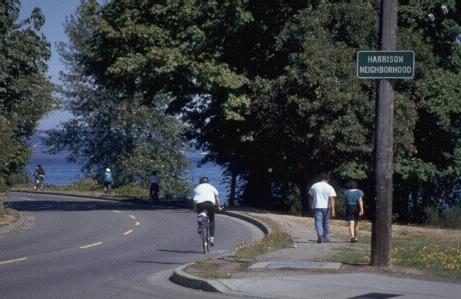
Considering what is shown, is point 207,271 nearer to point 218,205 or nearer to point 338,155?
point 218,205

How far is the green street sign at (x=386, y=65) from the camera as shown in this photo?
48.6 ft

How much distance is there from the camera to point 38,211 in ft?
121

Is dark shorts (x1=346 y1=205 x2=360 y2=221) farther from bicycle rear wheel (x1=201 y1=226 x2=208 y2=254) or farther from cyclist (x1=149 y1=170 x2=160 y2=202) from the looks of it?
cyclist (x1=149 y1=170 x2=160 y2=202)

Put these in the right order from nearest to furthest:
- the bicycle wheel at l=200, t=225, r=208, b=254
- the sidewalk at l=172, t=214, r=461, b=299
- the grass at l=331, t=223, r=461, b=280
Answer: the sidewalk at l=172, t=214, r=461, b=299 → the grass at l=331, t=223, r=461, b=280 → the bicycle wheel at l=200, t=225, r=208, b=254

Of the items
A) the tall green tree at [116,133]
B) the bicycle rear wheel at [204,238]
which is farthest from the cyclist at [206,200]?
the tall green tree at [116,133]

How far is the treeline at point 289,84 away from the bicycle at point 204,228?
13.1m

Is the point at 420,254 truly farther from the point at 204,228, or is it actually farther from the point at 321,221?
the point at 204,228

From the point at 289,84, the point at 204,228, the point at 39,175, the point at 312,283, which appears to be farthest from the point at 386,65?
the point at 39,175

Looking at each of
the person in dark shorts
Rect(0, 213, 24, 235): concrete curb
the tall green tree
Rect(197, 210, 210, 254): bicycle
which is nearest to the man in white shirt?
the person in dark shorts

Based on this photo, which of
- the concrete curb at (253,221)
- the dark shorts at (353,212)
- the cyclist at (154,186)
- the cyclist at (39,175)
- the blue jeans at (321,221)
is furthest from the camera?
the cyclist at (39,175)

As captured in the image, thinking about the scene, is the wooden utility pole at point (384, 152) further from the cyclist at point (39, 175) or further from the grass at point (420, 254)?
the cyclist at point (39, 175)

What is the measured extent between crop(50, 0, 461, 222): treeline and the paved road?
16.3 feet

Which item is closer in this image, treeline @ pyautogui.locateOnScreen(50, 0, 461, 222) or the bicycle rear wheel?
the bicycle rear wheel

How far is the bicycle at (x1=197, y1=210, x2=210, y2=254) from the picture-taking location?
19906mm
